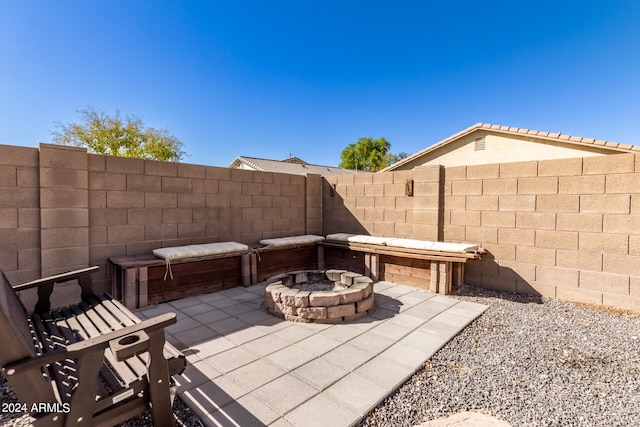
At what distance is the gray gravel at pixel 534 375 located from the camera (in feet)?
6.59

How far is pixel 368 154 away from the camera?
28.1 meters

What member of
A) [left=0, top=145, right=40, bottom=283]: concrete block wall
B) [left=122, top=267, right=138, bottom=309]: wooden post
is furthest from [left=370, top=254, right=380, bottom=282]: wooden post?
[left=0, top=145, right=40, bottom=283]: concrete block wall

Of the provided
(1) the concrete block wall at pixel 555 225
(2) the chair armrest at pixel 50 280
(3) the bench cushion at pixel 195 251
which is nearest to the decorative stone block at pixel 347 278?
(3) the bench cushion at pixel 195 251

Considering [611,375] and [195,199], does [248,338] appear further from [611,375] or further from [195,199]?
[611,375]

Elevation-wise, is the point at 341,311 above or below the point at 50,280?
below

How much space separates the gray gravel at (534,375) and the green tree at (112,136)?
21066 millimetres

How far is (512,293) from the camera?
470 cm

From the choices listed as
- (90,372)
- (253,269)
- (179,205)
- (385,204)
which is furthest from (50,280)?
(385,204)

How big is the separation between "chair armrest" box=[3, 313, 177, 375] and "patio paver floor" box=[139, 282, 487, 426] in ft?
2.62

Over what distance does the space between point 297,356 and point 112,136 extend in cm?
2105

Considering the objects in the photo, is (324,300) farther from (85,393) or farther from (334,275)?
(85,393)

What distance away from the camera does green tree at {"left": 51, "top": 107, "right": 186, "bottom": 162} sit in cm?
1741

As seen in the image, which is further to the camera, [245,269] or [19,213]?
[245,269]

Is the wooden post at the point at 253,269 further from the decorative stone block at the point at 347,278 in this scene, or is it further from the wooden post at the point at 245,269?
the decorative stone block at the point at 347,278
